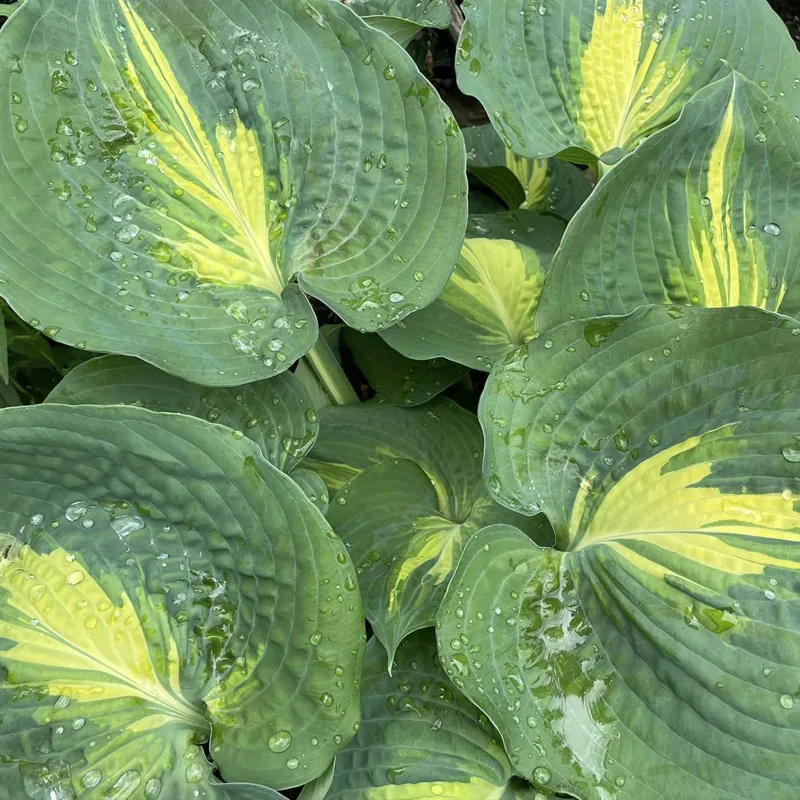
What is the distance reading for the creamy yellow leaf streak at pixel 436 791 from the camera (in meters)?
0.82

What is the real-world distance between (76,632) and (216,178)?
2.00ft

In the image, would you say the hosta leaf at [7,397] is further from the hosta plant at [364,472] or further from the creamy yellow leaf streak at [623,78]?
the creamy yellow leaf streak at [623,78]

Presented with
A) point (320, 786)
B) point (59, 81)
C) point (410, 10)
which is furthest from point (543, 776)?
point (410, 10)

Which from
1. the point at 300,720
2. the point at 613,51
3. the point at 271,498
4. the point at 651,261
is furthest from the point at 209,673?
the point at 613,51

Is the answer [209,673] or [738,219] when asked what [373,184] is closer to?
[738,219]

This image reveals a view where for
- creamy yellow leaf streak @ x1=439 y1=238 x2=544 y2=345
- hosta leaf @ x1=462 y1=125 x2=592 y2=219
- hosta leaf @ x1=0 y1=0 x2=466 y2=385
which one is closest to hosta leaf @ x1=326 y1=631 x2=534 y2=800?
hosta leaf @ x1=0 y1=0 x2=466 y2=385

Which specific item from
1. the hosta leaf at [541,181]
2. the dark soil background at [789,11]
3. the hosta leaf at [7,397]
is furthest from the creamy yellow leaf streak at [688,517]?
the dark soil background at [789,11]

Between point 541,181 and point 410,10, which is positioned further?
point 541,181

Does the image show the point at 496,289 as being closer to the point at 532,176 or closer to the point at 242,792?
the point at 532,176

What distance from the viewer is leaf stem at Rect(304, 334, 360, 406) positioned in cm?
116

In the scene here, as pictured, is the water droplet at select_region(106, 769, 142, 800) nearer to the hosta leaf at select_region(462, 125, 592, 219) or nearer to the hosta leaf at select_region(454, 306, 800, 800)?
the hosta leaf at select_region(454, 306, 800, 800)

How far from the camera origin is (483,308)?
1151mm

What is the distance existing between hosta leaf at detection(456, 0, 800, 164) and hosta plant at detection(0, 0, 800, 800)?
0.28 feet

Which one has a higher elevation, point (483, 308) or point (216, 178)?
point (216, 178)
